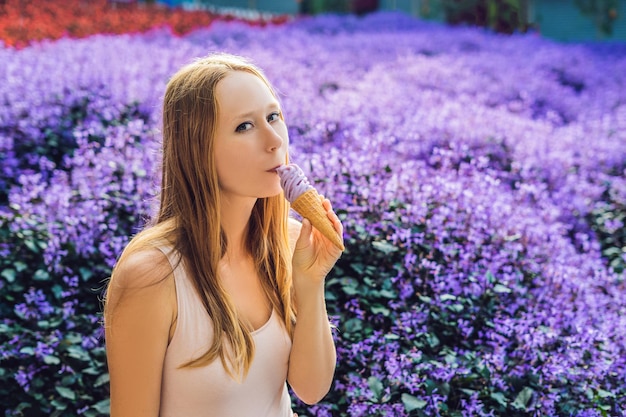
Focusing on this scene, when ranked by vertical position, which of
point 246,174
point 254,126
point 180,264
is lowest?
point 180,264

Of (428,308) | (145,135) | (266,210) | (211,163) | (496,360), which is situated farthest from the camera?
(145,135)

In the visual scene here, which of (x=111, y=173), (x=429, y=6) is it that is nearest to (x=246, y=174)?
(x=111, y=173)

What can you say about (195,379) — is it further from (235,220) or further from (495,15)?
A: (495,15)

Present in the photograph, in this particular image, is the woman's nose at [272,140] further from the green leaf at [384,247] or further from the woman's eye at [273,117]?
the green leaf at [384,247]

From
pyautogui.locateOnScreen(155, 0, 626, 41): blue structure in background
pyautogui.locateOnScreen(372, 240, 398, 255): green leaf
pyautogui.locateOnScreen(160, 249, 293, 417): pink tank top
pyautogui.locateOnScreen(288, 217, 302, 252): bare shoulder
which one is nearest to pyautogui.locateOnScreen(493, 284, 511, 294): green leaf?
pyautogui.locateOnScreen(372, 240, 398, 255): green leaf

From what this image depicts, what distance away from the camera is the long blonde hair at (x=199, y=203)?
1.77 metres

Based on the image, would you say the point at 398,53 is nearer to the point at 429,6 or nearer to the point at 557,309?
the point at 557,309

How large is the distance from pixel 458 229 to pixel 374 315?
2.18ft

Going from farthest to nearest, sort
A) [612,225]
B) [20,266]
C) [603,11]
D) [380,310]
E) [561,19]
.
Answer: [561,19] < [603,11] < [612,225] < [20,266] < [380,310]

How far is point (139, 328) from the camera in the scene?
66.2 inches

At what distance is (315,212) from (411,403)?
3.40 feet

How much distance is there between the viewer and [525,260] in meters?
3.34

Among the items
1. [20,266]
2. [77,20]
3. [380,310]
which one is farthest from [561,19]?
[20,266]

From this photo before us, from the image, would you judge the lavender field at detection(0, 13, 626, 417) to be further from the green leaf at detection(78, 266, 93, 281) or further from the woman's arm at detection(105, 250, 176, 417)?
the woman's arm at detection(105, 250, 176, 417)
